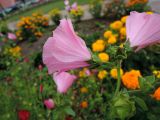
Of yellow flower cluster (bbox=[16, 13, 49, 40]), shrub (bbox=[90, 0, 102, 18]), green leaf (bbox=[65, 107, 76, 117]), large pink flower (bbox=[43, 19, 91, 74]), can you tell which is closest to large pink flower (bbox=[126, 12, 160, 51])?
large pink flower (bbox=[43, 19, 91, 74])

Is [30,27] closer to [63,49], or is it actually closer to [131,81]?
[131,81]

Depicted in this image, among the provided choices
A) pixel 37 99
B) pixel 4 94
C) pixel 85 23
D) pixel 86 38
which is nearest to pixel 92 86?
pixel 37 99

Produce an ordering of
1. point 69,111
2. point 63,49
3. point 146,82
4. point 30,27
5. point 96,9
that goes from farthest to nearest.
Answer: point 96,9, point 30,27, point 69,111, point 146,82, point 63,49

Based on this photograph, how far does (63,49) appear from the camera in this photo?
0.89 meters

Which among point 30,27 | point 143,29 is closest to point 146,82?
point 143,29

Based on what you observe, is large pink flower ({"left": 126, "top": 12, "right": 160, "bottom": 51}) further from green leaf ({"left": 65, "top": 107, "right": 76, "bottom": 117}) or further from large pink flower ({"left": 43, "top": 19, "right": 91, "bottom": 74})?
green leaf ({"left": 65, "top": 107, "right": 76, "bottom": 117})

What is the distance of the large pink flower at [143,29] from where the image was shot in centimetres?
89

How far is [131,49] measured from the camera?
0.94 meters

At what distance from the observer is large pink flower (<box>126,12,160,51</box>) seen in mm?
887

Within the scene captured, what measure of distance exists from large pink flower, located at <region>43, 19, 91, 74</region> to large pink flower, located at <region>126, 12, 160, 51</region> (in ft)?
0.36

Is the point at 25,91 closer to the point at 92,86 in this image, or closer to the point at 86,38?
the point at 92,86

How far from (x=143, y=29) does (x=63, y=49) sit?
17 centimetres

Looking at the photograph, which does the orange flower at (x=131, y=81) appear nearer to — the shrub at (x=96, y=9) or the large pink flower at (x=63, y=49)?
the large pink flower at (x=63, y=49)

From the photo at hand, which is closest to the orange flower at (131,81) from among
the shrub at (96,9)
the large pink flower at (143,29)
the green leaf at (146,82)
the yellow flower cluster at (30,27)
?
the green leaf at (146,82)
